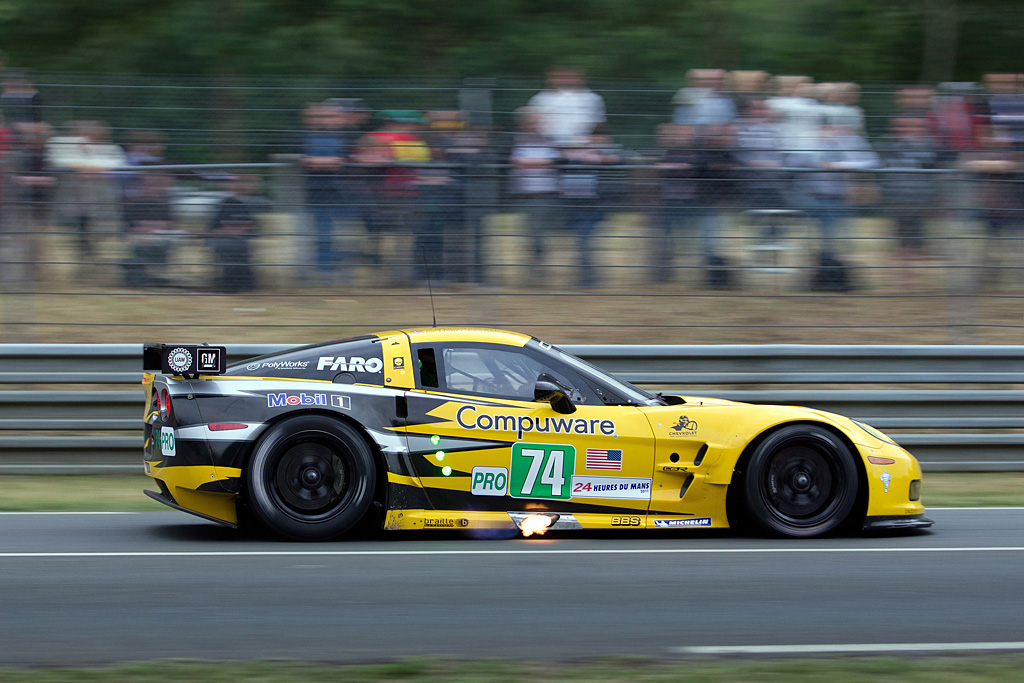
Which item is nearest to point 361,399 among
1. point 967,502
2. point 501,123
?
point 501,123

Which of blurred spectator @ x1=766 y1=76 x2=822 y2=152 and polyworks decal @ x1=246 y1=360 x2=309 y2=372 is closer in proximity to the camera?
polyworks decal @ x1=246 y1=360 x2=309 y2=372

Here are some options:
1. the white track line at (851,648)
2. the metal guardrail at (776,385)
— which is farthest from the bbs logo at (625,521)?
the metal guardrail at (776,385)

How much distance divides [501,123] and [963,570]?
215 inches

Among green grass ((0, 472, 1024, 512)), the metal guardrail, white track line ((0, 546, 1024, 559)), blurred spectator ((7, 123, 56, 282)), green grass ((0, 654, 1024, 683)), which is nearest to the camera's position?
green grass ((0, 654, 1024, 683))

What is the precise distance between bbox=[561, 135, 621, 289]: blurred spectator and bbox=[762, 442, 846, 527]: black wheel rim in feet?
11.6

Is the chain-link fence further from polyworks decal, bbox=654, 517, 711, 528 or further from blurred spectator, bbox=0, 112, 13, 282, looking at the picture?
polyworks decal, bbox=654, 517, 711, 528

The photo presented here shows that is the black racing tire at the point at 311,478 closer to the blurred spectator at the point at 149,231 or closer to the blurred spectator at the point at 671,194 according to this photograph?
the blurred spectator at the point at 149,231

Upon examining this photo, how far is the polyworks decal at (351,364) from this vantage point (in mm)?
6742

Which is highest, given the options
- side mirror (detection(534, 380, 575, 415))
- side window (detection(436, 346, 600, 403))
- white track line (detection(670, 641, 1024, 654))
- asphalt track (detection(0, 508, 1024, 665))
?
side window (detection(436, 346, 600, 403))

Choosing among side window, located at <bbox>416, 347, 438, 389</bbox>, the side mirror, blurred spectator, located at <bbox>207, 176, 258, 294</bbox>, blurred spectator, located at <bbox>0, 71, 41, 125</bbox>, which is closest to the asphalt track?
the side mirror

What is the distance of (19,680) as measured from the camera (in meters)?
4.12

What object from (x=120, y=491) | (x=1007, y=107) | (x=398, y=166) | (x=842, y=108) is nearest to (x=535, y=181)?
(x=398, y=166)

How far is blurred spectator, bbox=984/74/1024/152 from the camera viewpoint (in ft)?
33.7

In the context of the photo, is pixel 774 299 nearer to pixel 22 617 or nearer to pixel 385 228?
pixel 385 228
